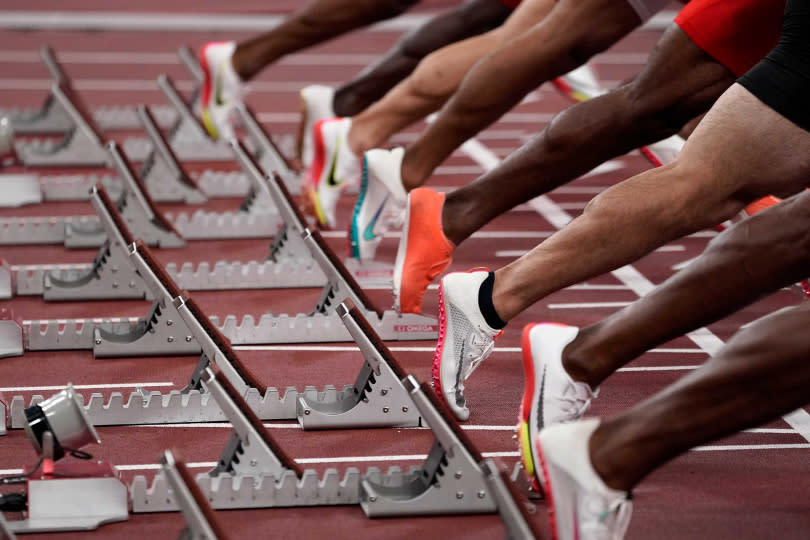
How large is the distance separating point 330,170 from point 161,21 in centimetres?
584

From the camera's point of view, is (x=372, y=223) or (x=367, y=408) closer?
(x=367, y=408)

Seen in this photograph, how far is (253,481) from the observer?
8.93 feet

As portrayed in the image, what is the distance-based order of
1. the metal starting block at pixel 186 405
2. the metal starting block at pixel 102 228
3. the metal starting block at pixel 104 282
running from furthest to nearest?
the metal starting block at pixel 102 228, the metal starting block at pixel 104 282, the metal starting block at pixel 186 405

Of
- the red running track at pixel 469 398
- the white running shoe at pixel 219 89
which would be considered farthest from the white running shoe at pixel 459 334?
the white running shoe at pixel 219 89

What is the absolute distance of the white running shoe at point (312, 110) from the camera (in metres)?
5.33

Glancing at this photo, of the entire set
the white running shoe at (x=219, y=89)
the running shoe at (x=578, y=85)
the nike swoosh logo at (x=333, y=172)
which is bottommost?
the nike swoosh logo at (x=333, y=172)

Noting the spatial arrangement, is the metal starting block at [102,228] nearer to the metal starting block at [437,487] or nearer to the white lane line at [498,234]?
the white lane line at [498,234]

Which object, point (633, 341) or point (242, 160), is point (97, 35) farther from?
point (633, 341)

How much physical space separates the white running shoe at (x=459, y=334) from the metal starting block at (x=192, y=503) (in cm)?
95

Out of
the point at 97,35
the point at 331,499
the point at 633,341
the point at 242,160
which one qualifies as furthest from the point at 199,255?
the point at 97,35

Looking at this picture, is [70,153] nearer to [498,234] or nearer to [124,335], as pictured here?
[498,234]

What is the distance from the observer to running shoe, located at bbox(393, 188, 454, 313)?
3.64 metres

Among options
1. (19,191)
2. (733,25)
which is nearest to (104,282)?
(19,191)

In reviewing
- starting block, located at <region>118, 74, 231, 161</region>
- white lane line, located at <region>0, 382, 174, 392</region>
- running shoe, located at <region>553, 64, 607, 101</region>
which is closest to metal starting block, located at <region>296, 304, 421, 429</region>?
white lane line, located at <region>0, 382, 174, 392</region>
